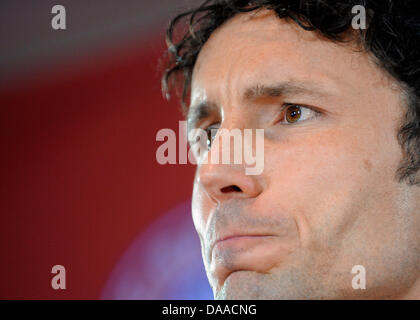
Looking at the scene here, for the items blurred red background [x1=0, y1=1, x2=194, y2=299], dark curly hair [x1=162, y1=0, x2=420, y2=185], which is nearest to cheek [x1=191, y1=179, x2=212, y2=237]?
dark curly hair [x1=162, y1=0, x2=420, y2=185]

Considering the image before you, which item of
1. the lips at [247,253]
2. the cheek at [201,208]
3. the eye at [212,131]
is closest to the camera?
the lips at [247,253]

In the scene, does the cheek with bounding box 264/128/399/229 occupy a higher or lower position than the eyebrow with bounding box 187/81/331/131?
lower

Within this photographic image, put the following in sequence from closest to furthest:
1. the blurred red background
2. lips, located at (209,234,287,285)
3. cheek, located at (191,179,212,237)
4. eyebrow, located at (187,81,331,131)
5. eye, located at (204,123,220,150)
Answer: lips, located at (209,234,287,285)
eyebrow, located at (187,81,331,131)
cheek, located at (191,179,212,237)
eye, located at (204,123,220,150)
the blurred red background

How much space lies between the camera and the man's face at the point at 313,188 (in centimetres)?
97

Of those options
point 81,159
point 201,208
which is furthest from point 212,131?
point 81,159

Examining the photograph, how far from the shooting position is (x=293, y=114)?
3.59 ft

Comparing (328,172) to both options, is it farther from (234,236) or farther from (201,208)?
(201,208)

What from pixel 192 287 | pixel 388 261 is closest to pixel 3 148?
pixel 192 287

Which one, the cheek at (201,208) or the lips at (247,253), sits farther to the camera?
the cheek at (201,208)

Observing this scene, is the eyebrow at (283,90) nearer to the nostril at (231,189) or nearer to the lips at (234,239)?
the nostril at (231,189)

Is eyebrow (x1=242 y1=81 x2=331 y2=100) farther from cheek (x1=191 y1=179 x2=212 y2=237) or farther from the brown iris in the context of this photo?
cheek (x1=191 y1=179 x2=212 y2=237)

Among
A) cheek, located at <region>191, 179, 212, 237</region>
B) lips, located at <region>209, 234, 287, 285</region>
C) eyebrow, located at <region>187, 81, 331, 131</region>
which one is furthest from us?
cheek, located at <region>191, 179, 212, 237</region>

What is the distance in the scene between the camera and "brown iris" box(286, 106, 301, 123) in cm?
109

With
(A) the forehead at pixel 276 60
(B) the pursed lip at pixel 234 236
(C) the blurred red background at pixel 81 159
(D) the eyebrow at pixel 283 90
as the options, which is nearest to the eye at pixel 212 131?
(A) the forehead at pixel 276 60
